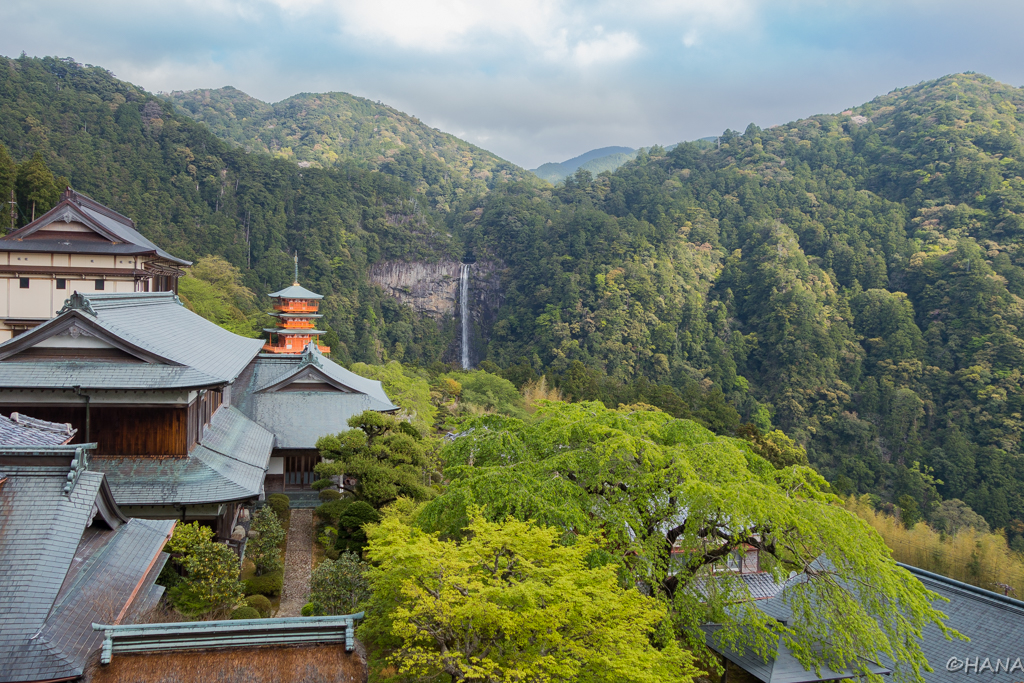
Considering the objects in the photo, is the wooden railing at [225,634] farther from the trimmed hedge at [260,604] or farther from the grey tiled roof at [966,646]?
the grey tiled roof at [966,646]

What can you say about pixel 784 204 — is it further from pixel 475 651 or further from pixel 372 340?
pixel 475 651

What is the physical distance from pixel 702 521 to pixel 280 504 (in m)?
11.7

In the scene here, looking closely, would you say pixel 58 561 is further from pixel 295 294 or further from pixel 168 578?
pixel 295 294

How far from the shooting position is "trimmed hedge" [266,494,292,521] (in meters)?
16.3

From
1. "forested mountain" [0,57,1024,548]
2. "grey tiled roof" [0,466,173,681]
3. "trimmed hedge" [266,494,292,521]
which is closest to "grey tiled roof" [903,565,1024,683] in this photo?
"grey tiled roof" [0,466,173,681]

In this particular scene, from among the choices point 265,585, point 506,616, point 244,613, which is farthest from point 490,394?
point 506,616

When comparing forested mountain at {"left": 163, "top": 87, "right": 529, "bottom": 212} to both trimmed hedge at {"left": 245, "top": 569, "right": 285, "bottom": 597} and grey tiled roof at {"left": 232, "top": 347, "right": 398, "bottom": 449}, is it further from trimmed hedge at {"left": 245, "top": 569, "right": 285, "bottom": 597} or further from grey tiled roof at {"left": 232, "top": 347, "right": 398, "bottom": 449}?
trimmed hedge at {"left": 245, "top": 569, "right": 285, "bottom": 597}

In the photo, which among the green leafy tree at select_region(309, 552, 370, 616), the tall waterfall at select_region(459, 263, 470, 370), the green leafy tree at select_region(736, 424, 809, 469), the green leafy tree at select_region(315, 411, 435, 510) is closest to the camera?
the green leafy tree at select_region(309, 552, 370, 616)

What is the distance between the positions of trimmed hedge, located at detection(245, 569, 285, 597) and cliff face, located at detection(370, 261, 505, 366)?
59.8m

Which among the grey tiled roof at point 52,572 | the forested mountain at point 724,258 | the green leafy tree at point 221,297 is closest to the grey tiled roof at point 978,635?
the grey tiled roof at point 52,572

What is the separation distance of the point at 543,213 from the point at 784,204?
31022 mm

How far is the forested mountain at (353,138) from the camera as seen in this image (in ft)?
320

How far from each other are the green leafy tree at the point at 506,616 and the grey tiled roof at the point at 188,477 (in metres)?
A: 5.67

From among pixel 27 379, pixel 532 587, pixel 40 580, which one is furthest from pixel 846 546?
pixel 27 379
